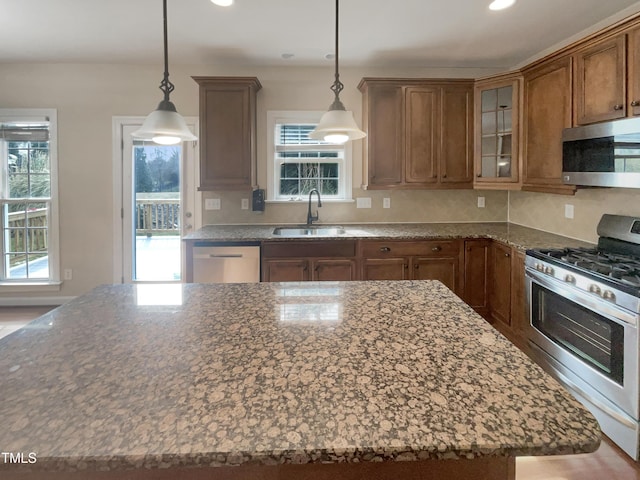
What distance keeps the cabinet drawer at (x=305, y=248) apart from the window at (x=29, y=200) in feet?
8.56

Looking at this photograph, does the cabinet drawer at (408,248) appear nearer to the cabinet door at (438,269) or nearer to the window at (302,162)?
the cabinet door at (438,269)

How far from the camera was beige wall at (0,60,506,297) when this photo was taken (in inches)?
157

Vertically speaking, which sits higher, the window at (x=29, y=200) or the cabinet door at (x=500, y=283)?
the window at (x=29, y=200)

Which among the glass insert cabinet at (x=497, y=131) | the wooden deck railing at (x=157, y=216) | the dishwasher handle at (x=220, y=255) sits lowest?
the dishwasher handle at (x=220, y=255)

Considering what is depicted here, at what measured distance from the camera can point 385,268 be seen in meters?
3.35

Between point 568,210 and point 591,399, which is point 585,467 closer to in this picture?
point 591,399

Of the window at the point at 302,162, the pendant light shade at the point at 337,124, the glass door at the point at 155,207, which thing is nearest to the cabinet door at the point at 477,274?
the window at the point at 302,162

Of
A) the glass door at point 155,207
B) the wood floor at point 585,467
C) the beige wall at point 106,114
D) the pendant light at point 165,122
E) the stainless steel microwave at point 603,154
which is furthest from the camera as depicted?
the glass door at point 155,207

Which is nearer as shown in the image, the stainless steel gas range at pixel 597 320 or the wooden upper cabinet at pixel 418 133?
the stainless steel gas range at pixel 597 320

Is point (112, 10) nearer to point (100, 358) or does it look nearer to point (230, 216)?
point (230, 216)

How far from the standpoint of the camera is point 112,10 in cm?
281

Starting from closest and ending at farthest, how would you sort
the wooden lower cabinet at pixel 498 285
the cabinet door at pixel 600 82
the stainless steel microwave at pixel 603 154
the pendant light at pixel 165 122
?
the pendant light at pixel 165 122 < the stainless steel microwave at pixel 603 154 < the cabinet door at pixel 600 82 < the wooden lower cabinet at pixel 498 285

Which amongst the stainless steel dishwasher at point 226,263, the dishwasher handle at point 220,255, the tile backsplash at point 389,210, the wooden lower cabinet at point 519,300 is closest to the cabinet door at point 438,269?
the wooden lower cabinet at point 519,300

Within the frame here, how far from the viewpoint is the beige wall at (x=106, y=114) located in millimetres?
3984
